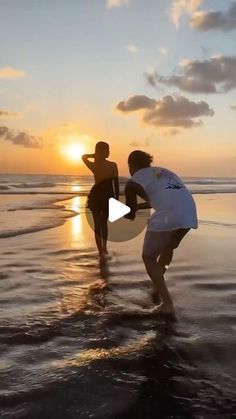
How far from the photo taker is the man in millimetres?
4989

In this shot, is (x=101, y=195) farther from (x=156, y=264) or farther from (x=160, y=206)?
(x=160, y=206)

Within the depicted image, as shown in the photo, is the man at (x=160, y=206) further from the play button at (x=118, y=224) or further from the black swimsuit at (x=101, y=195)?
the black swimsuit at (x=101, y=195)

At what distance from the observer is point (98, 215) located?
9.07 metres

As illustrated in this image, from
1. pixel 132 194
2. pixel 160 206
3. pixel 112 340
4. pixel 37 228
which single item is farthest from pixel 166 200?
pixel 37 228

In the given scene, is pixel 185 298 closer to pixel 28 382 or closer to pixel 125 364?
pixel 125 364

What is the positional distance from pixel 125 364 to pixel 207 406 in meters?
0.88

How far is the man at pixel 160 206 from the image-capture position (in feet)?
16.4

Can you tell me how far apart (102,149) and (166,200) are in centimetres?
406

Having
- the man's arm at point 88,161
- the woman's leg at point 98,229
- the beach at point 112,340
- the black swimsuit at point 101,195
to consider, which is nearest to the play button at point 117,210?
the beach at point 112,340

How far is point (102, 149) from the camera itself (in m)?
8.82

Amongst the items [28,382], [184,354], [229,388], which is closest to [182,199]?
[184,354]

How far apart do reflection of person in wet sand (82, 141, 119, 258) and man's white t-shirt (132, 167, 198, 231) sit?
12.2 ft

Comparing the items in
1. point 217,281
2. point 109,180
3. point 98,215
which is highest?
point 109,180

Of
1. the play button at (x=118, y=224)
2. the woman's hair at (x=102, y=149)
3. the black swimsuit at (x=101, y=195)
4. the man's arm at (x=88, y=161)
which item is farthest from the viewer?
the man's arm at (x=88, y=161)
